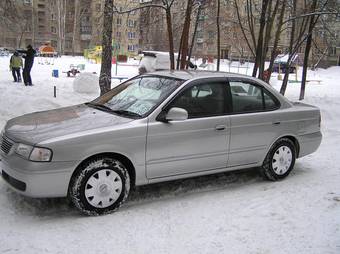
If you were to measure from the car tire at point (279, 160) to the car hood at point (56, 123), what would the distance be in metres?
2.30

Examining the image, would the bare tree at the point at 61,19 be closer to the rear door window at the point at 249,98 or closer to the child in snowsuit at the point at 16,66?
the child in snowsuit at the point at 16,66

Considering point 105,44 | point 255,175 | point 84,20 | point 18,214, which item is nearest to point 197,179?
point 255,175

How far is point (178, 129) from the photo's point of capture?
5.25m

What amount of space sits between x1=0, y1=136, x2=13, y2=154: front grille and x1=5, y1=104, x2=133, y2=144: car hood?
2.4 inches

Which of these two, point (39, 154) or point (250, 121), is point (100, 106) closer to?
point (39, 154)

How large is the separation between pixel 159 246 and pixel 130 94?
225 cm

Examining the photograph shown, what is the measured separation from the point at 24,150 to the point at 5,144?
0.47 m

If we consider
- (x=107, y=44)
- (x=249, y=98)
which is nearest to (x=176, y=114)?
(x=249, y=98)

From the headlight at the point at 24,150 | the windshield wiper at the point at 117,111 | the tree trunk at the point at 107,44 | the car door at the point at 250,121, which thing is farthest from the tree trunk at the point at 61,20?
the headlight at the point at 24,150

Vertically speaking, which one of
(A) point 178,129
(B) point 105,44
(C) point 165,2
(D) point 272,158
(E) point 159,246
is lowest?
(E) point 159,246

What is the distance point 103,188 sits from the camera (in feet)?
15.7

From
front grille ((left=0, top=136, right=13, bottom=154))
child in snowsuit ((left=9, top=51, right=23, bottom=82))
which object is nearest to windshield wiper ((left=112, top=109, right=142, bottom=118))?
front grille ((left=0, top=136, right=13, bottom=154))

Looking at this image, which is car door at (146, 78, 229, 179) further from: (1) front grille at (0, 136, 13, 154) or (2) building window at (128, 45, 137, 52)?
(2) building window at (128, 45, 137, 52)

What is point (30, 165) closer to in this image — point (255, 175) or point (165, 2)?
point (255, 175)
